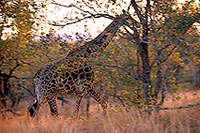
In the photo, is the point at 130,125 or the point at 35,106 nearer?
the point at 130,125

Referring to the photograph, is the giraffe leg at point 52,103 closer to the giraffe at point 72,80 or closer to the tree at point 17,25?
the giraffe at point 72,80

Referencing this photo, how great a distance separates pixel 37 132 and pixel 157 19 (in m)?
3.89

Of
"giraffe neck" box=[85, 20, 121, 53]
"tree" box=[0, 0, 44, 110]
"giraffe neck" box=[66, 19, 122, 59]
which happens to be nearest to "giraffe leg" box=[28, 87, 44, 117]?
"tree" box=[0, 0, 44, 110]

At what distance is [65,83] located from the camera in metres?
6.21

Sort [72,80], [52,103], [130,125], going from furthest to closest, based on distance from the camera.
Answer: [52,103] → [72,80] → [130,125]

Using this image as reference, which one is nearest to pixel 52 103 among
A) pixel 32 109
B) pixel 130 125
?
pixel 32 109

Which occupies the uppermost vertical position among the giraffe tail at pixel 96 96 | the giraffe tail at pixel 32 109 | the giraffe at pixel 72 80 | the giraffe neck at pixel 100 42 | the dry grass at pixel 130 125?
the giraffe neck at pixel 100 42

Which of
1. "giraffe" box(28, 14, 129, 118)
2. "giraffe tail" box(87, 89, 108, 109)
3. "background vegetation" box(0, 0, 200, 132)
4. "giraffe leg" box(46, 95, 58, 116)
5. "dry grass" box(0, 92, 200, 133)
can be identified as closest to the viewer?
"dry grass" box(0, 92, 200, 133)

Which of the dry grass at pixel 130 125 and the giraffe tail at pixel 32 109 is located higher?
the giraffe tail at pixel 32 109

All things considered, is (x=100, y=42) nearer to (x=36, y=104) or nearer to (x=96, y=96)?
(x=96, y=96)

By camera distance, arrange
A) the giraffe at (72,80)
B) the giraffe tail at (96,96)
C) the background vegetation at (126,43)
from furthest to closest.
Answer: the giraffe tail at (96,96) → the giraffe at (72,80) → the background vegetation at (126,43)

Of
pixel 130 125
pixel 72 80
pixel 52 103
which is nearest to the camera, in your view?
pixel 130 125

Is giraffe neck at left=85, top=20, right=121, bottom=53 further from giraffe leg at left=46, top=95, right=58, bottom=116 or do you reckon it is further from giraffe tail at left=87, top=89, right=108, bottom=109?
giraffe leg at left=46, top=95, right=58, bottom=116

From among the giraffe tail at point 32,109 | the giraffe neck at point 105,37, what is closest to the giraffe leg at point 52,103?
the giraffe tail at point 32,109
